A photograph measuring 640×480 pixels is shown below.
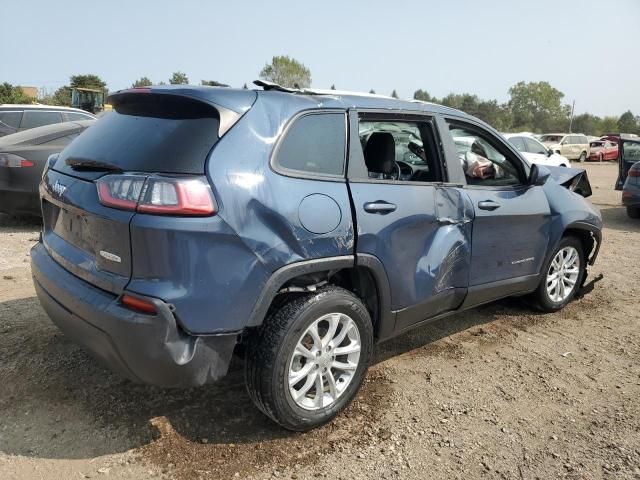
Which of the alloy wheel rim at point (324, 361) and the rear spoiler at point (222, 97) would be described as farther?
the alloy wheel rim at point (324, 361)

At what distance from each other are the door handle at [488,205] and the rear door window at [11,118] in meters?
9.84

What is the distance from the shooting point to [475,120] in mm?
3805

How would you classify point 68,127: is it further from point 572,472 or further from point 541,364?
point 572,472

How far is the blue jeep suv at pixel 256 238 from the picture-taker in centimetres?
229

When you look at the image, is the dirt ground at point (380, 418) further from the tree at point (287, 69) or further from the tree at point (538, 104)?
the tree at point (538, 104)

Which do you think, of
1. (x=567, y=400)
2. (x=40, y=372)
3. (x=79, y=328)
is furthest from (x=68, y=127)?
(x=567, y=400)

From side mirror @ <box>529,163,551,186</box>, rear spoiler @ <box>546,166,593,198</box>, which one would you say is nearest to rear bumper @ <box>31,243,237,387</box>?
side mirror @ <box>529,163,551,186</box>

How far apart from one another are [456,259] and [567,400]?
109cm

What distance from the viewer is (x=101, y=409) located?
293 cm

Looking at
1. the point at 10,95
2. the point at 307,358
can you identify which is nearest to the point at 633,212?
the point at 307,358

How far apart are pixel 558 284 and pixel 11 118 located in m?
10.3

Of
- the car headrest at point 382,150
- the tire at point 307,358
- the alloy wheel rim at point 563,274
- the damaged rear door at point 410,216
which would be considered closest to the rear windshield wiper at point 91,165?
the tire at point 307,358

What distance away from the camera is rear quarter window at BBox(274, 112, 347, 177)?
8.55 ft

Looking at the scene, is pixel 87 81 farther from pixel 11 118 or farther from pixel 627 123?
pixel 627 123
